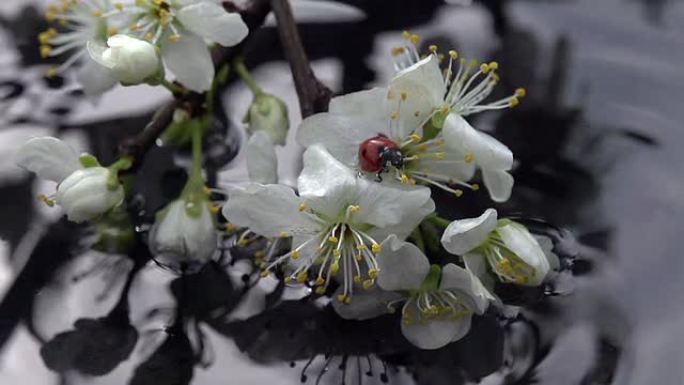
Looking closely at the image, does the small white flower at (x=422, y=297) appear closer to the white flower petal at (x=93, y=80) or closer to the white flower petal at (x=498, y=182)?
the white flower petal at (x=498, y=182)

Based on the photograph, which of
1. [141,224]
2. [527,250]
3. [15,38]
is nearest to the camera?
[527,250]

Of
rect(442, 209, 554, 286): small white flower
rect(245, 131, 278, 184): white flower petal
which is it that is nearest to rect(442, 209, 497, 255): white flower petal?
rect(442, 209, 554, 286): small white flower

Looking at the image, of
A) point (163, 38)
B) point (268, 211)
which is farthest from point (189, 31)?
point (268, 211)

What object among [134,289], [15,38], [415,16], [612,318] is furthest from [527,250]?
[15,38]

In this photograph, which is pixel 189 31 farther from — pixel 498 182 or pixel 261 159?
pixel 498 182

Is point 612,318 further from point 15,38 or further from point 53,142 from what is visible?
point 15,38

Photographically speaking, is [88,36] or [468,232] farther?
[88,36]

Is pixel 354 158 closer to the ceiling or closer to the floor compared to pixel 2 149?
closer to the ceiling
